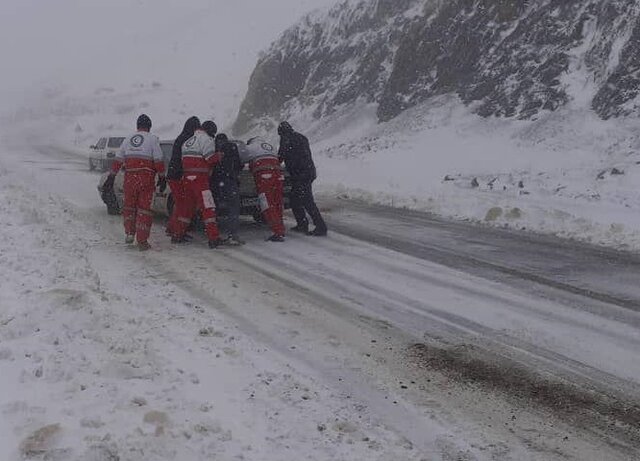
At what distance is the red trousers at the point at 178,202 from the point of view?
913 centimetres

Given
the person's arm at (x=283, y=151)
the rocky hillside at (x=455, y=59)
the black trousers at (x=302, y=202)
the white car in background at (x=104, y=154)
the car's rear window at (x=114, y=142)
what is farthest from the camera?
the car's rear window at (x=114, y=142)

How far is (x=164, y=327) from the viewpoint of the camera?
205 inches

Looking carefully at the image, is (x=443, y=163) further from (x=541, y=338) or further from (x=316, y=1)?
(x=316, y=1)

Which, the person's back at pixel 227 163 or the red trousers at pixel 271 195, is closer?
the person's back at pixel 227 163

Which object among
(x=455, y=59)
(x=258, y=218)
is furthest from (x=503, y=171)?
(x=455, y=59)

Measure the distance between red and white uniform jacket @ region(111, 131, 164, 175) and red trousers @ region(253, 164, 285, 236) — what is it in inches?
55.1

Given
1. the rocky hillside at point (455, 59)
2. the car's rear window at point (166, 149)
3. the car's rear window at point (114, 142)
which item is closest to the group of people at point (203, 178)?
the car's rear window at point (166, 149)

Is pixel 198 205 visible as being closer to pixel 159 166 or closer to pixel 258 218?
pixel 159 166

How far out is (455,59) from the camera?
73.5 ft

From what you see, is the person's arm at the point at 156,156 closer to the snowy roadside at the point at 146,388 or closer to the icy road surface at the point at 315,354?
the icy road surface at the point at 315,354

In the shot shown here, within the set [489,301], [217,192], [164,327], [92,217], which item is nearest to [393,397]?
[164,327]

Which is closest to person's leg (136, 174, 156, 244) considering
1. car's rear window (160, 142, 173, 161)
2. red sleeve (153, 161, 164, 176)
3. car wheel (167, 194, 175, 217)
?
red sleeve (153, 161, 164, 176)

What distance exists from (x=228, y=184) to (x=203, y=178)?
1.35 ft

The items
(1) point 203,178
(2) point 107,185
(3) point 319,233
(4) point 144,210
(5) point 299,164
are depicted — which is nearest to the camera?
(4) point 144,210
